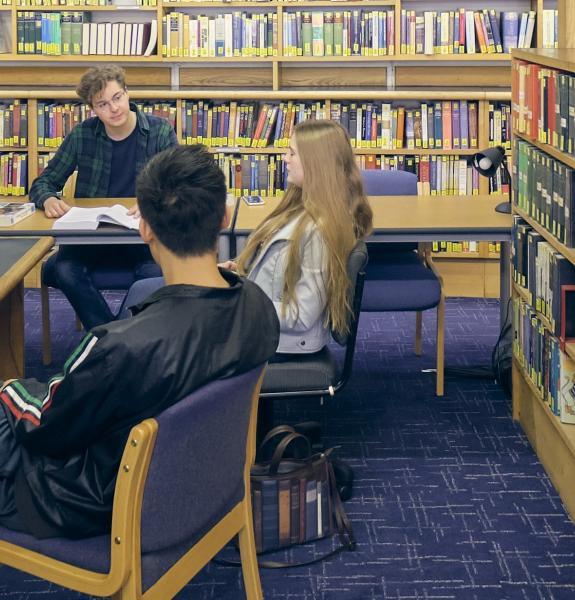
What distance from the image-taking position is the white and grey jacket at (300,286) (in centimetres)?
315

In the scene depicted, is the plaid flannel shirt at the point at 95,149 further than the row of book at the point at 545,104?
Yes

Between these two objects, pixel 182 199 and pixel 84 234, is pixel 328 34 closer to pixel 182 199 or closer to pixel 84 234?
pixel 84 234

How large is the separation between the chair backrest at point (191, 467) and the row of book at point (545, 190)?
1297 millimetres

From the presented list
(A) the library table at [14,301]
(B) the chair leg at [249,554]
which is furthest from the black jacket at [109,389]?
(A) the library table at [14,301]

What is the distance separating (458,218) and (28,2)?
3.42 meters

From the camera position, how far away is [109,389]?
1.96 metres

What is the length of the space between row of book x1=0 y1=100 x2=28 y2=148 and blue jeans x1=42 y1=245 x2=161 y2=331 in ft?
5.67

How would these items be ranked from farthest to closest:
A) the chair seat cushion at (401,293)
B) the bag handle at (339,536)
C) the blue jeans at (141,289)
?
the chair seat cushion at (401,293) < the blue jeans at (141,289) < the bag handle at (339,536)

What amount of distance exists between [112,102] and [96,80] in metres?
0.11

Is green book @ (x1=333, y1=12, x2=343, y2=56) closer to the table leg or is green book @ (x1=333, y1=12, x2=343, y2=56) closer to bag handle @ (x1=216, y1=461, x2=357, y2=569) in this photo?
the table leg

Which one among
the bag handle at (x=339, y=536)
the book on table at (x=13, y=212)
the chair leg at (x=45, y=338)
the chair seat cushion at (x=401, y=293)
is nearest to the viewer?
the bag handle at (x=339, y=536)

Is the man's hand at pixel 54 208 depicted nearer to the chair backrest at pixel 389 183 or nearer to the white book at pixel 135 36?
the chair backrest at pixel 389 183

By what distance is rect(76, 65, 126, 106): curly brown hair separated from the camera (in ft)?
14.6

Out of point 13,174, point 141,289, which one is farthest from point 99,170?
point 13,174
